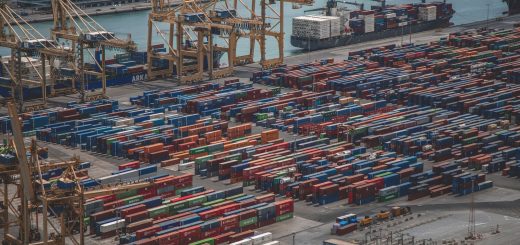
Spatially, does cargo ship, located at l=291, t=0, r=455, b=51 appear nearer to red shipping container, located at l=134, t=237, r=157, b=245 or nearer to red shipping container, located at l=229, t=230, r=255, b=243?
red shipping container, located at l=229, t=230, r=255, b=243

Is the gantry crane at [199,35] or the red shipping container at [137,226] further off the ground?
the gantry crane at [199,35]

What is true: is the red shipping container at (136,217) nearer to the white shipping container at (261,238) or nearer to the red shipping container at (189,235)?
the red shipping container at (189,235)

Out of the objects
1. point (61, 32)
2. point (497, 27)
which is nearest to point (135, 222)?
point (61, 32)

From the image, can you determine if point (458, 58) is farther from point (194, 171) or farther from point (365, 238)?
point (365, 238)

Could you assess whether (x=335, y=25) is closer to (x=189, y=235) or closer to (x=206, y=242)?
(x=189, y=235)

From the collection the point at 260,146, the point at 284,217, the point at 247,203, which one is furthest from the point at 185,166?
the point at 284,217

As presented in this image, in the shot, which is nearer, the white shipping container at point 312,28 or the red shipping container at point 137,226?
the red shipping container at point 137,226

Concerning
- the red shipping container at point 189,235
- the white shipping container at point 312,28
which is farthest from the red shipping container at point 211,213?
the white shipping container at point 312,28
